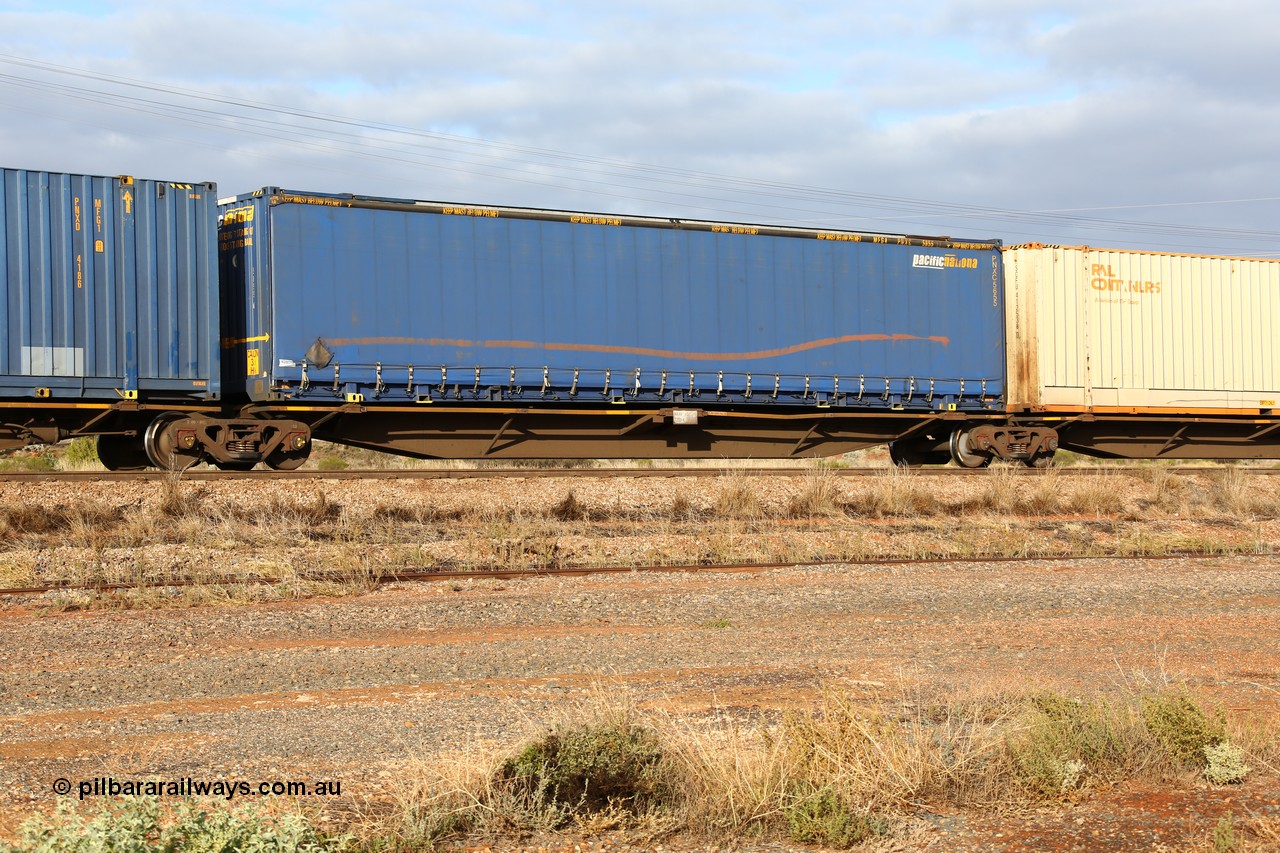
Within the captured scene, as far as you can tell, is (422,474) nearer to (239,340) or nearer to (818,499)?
(239,340)

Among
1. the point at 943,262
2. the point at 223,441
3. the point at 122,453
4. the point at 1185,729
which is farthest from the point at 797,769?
the point at 943,262

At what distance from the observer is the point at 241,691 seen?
643cm

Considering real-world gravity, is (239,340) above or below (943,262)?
below

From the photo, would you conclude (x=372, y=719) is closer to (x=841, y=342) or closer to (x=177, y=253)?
(x=177, y=253)

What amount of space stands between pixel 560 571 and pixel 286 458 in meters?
6.58

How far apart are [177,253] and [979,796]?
43.0ft

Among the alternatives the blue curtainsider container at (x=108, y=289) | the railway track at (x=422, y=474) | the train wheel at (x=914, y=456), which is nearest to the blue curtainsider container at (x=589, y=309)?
the blue curtainsider container at (x=108, y=289)

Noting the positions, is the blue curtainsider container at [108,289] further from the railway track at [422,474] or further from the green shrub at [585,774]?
the green shrub at [585,774]

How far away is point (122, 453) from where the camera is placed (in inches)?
629

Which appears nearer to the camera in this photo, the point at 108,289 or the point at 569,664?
the point at 569,664

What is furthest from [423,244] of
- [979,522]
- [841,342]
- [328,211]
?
[979,522]

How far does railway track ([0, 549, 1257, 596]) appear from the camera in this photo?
31.8 ft

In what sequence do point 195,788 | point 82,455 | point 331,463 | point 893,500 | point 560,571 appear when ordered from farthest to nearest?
point 331,463 < point 82,455 < point 893,500 < point 560,571 < point 195,788

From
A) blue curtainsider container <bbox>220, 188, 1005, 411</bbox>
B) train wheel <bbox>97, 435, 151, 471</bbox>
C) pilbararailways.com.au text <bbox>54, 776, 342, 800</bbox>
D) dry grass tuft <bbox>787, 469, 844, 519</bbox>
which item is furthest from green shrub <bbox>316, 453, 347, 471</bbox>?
pilbararailways.com.au text <bbox>54, 776, 342, 800</bbox>
